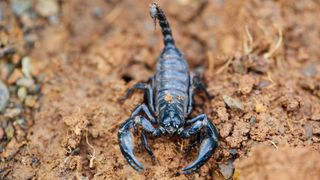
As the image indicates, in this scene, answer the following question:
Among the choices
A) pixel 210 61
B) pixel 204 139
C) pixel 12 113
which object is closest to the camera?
pixel 204 139

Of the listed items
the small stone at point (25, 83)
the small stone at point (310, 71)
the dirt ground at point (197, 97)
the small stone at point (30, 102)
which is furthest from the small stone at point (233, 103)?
the small stone at point (25, 83)

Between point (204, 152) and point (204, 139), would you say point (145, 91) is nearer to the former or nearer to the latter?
point (204, 139)

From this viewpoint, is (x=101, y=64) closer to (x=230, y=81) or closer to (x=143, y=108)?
(x=143, y=108)

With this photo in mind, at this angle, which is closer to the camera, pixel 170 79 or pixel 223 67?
pixel 170 79

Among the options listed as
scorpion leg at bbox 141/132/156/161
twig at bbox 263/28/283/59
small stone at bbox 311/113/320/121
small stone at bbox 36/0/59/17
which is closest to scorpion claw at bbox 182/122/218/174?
scorpion leg at bbox 141/132/156/161

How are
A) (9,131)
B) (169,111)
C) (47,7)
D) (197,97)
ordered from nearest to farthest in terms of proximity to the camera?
(169,111), (9,131), (197,97), (47,7)

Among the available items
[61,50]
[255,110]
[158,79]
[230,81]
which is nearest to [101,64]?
[61,50]

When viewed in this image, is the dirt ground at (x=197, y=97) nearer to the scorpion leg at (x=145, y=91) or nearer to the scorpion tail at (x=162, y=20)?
the scorpion leg at (x=145, y=91)

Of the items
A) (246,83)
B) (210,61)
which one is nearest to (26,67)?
(210,61)
